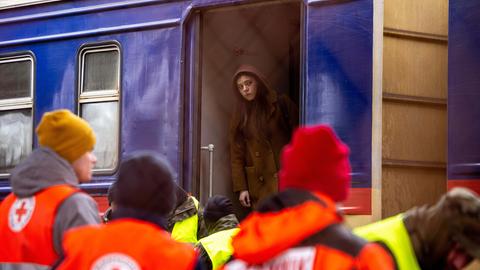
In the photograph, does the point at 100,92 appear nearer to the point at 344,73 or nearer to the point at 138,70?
the point at 138,70

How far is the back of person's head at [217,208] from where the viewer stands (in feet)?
23.3

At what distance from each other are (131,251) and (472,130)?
3085 millimetres

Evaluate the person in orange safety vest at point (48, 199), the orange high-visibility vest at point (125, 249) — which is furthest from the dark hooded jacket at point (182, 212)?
→ the orange high-visibility vest at point (125, 249)

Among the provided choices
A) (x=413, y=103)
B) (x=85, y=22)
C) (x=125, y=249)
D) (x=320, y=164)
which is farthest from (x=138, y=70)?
(x=320, y=164)

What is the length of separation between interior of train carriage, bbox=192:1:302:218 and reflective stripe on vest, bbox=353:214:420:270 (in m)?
4.04

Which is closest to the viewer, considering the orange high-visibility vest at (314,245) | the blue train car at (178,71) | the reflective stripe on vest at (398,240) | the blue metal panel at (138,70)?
the orange high-visibility vest at (314,245)

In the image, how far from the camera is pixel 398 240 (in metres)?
3.65

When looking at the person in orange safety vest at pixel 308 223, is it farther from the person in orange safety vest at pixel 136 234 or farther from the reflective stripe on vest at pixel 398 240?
the reflective stripe on vest at pixel 398 240

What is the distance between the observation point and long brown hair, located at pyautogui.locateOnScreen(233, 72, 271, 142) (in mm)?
8195

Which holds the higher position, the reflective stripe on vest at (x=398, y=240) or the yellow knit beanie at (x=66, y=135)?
the yellow knit beanie at (x=66, y=135)

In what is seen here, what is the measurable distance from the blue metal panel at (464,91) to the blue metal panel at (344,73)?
528 millimetres

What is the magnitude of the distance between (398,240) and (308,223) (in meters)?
0.68

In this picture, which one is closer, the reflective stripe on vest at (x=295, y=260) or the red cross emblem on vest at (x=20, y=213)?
the reflective stripe on vest at (x=295, y=260)

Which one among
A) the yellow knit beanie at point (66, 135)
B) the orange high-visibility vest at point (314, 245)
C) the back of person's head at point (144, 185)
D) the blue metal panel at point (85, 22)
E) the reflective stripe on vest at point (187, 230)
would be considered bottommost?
the reflective stripe on vest at point (187, 230)
